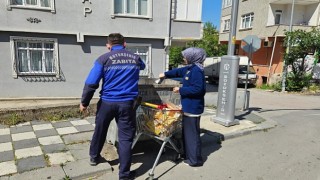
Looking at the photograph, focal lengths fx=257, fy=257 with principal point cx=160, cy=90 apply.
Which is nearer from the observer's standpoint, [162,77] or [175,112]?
[175,112]

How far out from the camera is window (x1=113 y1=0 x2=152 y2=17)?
10.9 metres

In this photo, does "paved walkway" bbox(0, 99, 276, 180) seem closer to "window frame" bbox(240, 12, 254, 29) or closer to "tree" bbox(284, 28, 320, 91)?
"tree" bbox(284, 28, 320, 91)

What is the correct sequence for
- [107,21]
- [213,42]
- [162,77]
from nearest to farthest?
[162,77], [107,21], [213,42]

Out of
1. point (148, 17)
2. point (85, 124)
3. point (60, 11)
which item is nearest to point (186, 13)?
point (148, 17)

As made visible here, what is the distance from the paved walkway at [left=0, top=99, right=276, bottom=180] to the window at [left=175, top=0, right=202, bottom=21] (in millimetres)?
6640

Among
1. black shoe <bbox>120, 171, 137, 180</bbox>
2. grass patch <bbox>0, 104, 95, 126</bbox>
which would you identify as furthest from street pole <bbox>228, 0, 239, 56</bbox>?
grass patch <bbox>0, 104, 95, 126</bbox>

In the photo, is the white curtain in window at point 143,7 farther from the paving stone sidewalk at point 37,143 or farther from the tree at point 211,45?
the tree at point 211,45

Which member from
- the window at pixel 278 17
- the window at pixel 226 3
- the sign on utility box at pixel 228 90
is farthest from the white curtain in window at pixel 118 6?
the window at pixel 226 3

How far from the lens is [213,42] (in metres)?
34.6

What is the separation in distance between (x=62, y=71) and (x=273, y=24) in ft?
61.5

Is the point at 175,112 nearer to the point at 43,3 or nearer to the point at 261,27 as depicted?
the point at 43,3

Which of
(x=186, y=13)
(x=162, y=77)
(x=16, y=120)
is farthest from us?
(x=186, y=13)

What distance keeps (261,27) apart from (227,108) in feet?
61.9

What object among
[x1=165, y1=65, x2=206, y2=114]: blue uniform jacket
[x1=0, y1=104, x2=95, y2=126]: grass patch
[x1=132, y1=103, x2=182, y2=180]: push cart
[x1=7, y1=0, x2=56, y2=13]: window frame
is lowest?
[x1=0, y1=104, x2=95, y2=126]: grass patch
